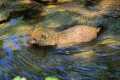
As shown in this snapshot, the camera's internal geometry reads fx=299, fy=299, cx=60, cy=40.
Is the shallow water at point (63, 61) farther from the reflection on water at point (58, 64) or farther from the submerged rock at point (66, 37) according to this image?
the submerged rock at point (66, 37)

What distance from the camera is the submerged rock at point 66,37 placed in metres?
5.57

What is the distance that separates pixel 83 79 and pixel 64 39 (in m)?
1.36

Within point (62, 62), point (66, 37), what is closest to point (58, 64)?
point (62, 62)

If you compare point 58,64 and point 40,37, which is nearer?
point 58,64

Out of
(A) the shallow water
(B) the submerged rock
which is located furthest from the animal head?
(A) the shallow water

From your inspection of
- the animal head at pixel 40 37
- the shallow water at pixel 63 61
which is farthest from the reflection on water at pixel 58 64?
the animal head at pixel 40 37

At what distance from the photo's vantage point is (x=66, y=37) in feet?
18.6

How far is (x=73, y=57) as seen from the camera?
16.6 ft

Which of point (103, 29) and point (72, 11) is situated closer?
point (103, 29)

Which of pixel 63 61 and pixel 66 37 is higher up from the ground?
pixel 66 37

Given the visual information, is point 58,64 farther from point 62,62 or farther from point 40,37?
point 40,37

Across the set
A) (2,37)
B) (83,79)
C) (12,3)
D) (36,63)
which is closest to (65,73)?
(83,79)

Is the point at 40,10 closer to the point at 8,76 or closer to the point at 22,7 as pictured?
the point at 22,7

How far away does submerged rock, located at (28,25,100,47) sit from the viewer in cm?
557
